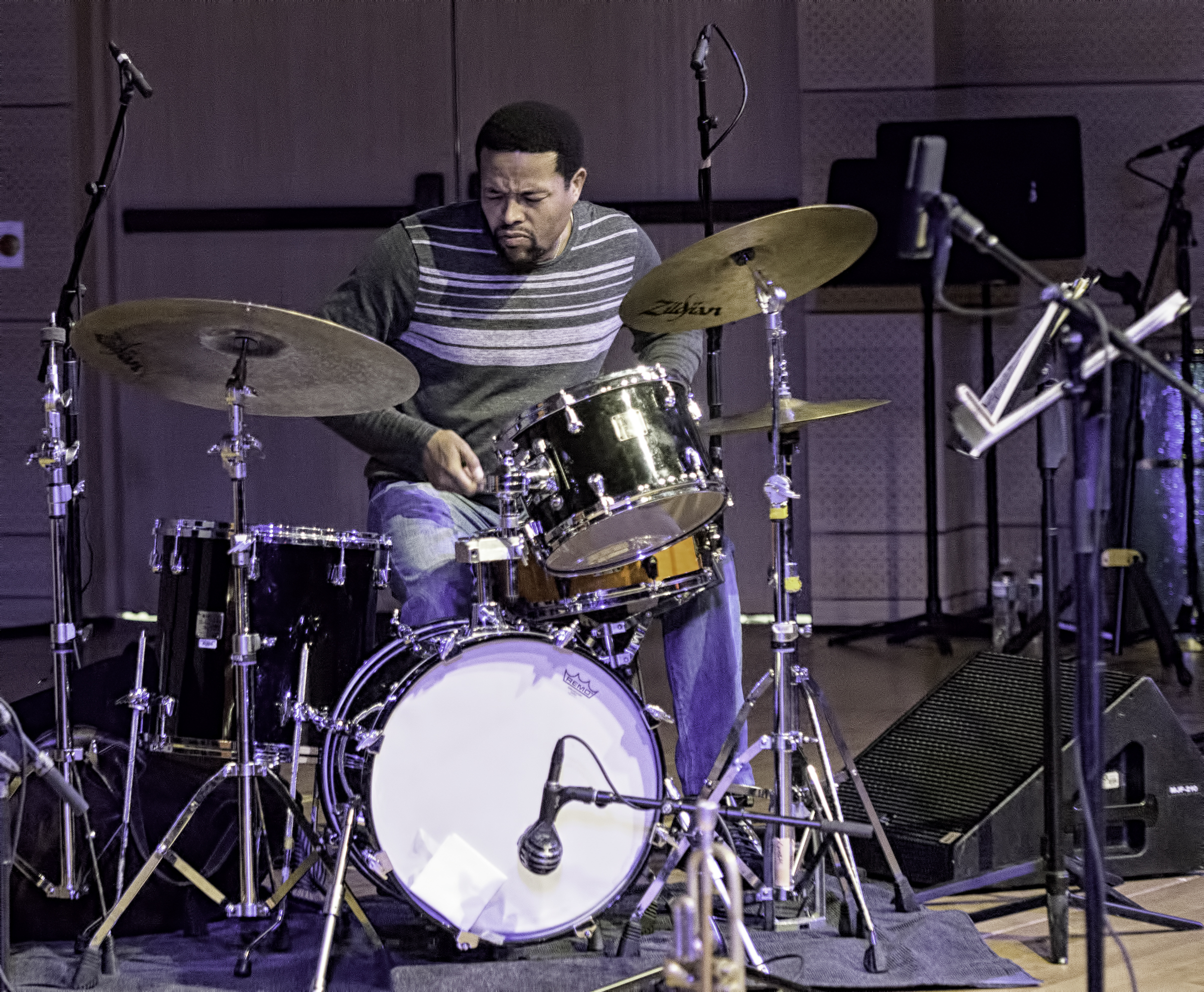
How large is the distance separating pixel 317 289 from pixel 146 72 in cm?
126

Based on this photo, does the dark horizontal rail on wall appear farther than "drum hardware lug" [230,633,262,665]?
Yes

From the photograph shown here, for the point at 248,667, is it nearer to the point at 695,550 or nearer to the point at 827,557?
the point at 695,550

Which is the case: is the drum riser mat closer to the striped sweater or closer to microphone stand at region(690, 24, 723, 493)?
the striped sweater

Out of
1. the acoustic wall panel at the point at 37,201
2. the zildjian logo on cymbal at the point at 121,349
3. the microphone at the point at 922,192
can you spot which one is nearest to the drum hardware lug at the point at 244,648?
the zildjian logo on cymbal at the point at 121,349

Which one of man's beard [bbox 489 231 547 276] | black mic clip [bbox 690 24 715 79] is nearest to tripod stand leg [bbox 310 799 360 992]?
man's beard [bbox 489 231 547 276]

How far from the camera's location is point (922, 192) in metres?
1.70

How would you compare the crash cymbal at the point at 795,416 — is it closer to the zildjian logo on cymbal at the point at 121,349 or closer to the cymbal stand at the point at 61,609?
the zildjian logo on cymbal at the point at 121,349

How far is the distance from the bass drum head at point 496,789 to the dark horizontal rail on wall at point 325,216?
4.19 meters

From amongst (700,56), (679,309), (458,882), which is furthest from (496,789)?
(700,56)

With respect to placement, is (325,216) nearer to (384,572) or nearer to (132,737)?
(384,572)

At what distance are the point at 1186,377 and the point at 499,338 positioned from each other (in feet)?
11.0

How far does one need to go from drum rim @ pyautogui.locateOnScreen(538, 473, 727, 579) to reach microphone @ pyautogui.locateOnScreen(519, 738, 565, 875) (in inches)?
14.2

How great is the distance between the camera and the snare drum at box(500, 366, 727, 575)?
2.49 metres

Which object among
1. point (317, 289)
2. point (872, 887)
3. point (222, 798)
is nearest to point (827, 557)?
point (317, 289)
